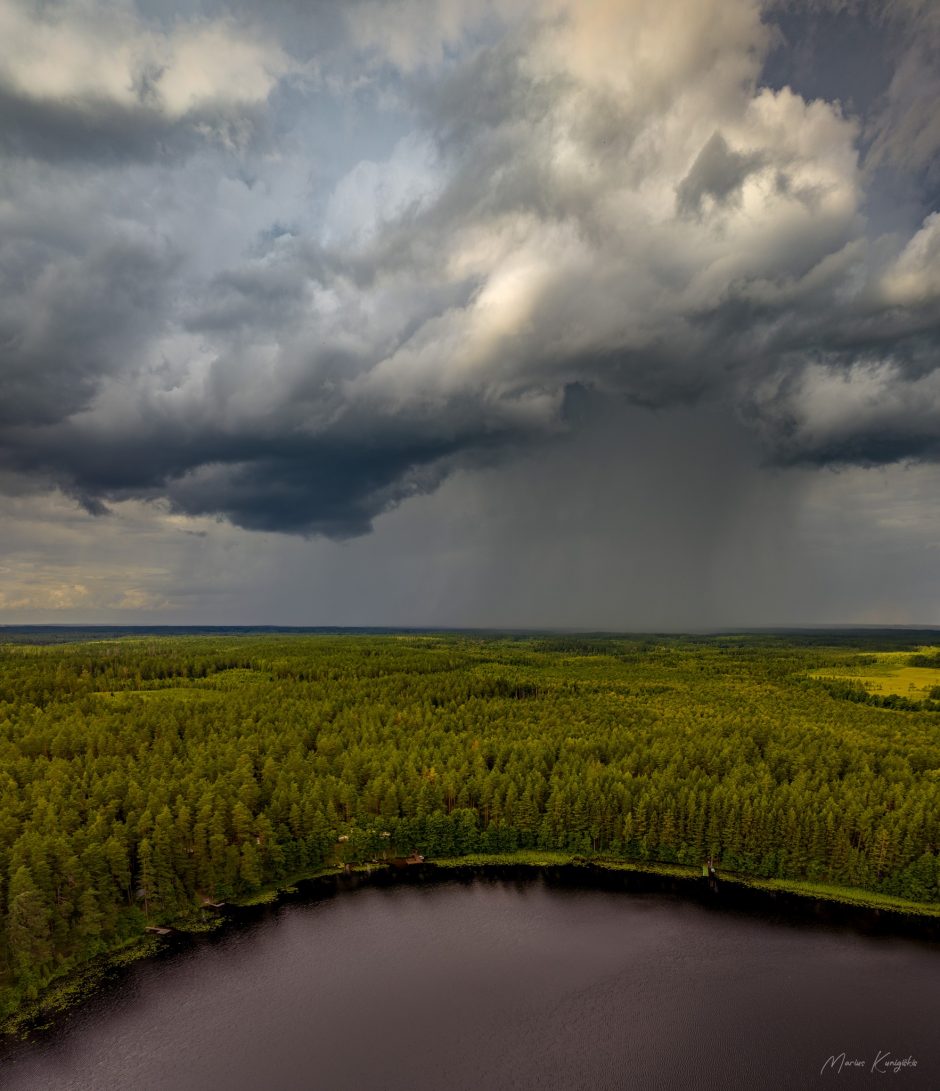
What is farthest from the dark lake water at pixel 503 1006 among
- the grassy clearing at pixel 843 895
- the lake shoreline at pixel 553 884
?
the grassy clearing at pixel 843 895

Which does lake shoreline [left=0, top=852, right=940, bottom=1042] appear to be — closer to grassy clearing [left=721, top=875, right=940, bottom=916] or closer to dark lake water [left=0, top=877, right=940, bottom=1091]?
grassy clearing [left=721, top=875, right=940, bottom=916]

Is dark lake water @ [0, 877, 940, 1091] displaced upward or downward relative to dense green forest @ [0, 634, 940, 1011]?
downward

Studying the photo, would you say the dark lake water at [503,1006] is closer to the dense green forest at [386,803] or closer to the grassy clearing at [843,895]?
the grassy clearing at [843,895]

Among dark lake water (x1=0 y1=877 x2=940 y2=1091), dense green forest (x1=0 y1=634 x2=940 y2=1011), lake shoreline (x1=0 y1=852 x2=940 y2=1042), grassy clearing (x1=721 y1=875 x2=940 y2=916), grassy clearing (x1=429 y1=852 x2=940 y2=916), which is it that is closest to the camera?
dark lake water (x1=0 y1=877 x2=940 y2=1091)

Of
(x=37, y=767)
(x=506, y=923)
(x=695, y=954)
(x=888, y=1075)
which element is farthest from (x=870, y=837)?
(x=37, y=767)

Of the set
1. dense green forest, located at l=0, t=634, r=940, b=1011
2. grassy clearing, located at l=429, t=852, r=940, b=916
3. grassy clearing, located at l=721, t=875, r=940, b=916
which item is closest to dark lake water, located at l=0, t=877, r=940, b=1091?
grassy clearing, located at l=721, t=875, r=940, b=916

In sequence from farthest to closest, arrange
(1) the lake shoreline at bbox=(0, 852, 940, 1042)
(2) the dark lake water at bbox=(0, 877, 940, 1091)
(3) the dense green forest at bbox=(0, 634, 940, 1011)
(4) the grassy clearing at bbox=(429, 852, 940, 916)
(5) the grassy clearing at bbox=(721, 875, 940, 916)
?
(4) the grassy clearing at bbox=(429, 852, 940, 916)
(5) the grassy clearing at bbox=(721, 875, 940, 916)
(3) the dense green forest at bbox=(0, 634, 940, 1011)
(1) the lake shoreline at bbox=(0, 852, 940, 1042)
(2) the dark lake water at bbox=(0, 877, 940, 1091)

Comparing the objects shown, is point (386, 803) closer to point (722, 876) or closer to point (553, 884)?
point (553, 884)
